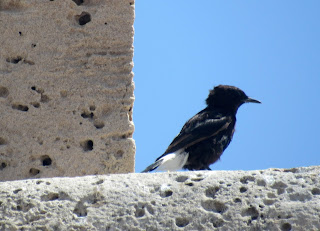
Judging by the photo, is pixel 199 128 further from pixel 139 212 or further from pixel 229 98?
pixel 139 212

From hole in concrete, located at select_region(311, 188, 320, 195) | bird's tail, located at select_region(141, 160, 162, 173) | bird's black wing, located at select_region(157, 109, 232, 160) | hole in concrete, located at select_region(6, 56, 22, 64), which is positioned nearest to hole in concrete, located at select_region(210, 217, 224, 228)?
hole in concrete, located at select_region(311, 188, 320, 195)

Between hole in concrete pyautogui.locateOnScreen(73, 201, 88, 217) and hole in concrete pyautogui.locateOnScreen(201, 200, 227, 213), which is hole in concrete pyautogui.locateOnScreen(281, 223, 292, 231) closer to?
hole in concrete pyautogui.locateOnScreen(201, 200, 227, 213)

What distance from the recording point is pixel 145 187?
16.2 ft

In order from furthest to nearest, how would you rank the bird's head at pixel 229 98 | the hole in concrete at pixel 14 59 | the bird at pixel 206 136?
the bird's head at pixel 229 98, the bird at pixel 206 136, the hole in concrete at pixel 14 59

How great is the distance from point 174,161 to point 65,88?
1.69 metres

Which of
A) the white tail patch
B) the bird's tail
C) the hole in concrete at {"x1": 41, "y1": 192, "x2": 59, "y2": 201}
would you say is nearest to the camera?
the hole in concrete at {"x1": 41, "y1": 192, "x2": 59, "y2": 201}

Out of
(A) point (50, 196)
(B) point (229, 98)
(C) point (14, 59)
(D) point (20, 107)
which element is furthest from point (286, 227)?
(B) point (229, 98)

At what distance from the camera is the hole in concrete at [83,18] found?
6.81 metres

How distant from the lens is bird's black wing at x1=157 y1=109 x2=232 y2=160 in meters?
8.04

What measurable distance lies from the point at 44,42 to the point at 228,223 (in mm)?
2683

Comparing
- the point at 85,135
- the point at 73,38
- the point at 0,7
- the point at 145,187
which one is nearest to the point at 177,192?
the point at 145,187

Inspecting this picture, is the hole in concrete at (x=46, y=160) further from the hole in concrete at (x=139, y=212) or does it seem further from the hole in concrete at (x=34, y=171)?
the hole in concrete at (x=139, y=212)

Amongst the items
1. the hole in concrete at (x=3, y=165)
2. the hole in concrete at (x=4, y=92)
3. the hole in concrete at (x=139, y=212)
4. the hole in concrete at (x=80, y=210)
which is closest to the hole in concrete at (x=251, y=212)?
the hole in concrete at (x=139, y=212)

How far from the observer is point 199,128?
818 cm
